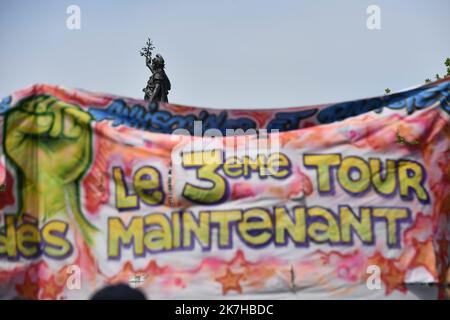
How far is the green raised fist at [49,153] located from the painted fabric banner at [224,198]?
1 centimetres

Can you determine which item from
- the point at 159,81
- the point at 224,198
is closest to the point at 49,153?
the point at 224,198

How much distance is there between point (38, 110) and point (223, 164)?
2217 mm

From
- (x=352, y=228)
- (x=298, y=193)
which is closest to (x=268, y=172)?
(x=298, y=193)

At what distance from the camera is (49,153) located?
5.50 metres

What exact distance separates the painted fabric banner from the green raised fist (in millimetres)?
13

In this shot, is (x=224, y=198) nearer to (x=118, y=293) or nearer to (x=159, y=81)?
(x=118, y=293)

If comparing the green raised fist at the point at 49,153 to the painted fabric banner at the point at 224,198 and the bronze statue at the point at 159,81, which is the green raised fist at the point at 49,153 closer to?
the painted fabric banner at the point at 224,198

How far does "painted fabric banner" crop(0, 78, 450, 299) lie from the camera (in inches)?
203

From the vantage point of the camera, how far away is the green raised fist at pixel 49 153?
5.41 meters

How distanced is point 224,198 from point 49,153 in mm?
2048

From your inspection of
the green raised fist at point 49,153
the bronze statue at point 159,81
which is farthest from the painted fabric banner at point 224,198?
the bronze statue at point 159,81

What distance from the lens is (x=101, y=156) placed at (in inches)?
216

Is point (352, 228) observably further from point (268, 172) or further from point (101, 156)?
point (101, 156)

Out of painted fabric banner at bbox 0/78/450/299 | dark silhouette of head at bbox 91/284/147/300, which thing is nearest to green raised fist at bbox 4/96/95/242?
painted fabric banner at bbox 0/78/450/299
